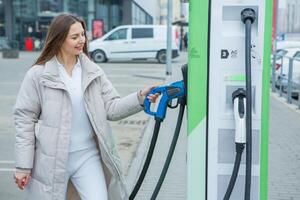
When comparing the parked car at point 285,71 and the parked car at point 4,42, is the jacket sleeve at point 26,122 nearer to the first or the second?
the parked car at point 285,71

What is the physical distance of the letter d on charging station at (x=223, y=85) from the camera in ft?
7.54

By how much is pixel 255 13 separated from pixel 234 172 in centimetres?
77

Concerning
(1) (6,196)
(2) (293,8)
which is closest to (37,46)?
(2) (293,8)

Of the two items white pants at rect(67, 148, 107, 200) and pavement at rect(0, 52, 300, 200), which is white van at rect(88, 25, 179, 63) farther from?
white pants at rect(67, 148, 107, 200)

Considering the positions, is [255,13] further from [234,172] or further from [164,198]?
[164,198]

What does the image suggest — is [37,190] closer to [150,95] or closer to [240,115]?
[150,95]

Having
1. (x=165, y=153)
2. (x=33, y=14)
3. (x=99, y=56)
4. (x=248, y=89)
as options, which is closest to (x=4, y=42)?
(x=33, y=14)

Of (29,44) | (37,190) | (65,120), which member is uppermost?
(29,44)

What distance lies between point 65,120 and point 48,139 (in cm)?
15

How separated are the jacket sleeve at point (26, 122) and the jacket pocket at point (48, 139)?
0.07 metres

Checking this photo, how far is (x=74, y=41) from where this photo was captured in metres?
2.77

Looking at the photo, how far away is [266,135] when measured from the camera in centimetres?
236

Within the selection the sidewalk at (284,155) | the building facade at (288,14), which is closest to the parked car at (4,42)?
the building facade at (288,14)

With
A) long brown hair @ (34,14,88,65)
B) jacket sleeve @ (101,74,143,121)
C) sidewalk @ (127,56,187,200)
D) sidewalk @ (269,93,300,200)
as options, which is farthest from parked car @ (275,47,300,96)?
long brown hair @ (34,14,88,65)
